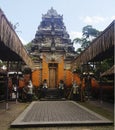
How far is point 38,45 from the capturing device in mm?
32688

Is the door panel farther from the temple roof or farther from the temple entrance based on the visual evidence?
the temple roof

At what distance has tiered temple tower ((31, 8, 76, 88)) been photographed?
101 ft

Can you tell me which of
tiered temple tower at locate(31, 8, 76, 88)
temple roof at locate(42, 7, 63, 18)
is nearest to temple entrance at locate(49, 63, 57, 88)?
tiered temple tower at locate(31, 8, 76, 88)

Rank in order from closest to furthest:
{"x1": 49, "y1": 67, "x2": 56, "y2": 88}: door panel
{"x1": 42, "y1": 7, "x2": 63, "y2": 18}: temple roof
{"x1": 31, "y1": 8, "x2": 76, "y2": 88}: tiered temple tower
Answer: {"x1": 49, "y1": 67, "x2": 56, "y2": 88}: door panel
{"x1": 31, "y1": 8, "x2": 76, "y2": 88}: tiered temple tower
{"x1": 42, "y1": 7, "x2": 63, "y2": 18}: temple roof

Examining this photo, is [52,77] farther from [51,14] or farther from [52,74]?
[51,14]

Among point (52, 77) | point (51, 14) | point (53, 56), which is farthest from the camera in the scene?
point (51, 14)

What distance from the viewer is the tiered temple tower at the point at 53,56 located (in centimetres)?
3073

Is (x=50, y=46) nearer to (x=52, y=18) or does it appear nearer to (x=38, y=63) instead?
(x=38, y=63)

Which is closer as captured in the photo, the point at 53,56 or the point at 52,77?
the point at 52,77

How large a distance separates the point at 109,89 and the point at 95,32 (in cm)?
1773

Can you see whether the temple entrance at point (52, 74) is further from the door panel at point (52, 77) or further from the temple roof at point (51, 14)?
the temple roof at point (51, 14)

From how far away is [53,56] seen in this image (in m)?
31.0

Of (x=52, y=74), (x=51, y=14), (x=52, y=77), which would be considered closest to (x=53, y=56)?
(x=52, y=74)

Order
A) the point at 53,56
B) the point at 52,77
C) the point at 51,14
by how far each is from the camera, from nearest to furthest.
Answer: the point at 52,77 → the point at 53,56 → the point at 51,14
